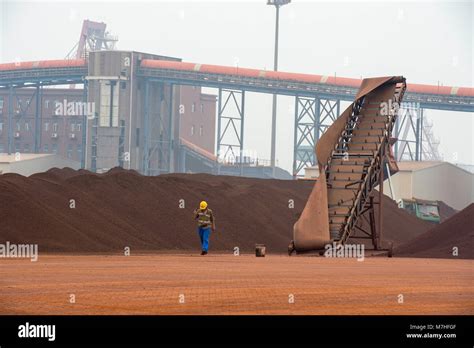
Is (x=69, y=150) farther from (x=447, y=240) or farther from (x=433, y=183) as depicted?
(x=447, y=240)

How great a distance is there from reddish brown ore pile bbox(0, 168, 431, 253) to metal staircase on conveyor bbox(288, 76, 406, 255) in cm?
663

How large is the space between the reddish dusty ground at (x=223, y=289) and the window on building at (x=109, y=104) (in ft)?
267

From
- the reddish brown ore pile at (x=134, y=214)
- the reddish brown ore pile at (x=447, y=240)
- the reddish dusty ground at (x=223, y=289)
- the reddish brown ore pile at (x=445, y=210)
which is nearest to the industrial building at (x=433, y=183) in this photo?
the reddish brown ore pile at (x=445, y=210)

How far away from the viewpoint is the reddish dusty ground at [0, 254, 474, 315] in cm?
1406

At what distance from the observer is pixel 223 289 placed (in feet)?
56.7

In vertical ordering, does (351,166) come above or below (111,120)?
below

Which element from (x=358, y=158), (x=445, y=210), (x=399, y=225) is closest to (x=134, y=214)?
(x=358, y=158)

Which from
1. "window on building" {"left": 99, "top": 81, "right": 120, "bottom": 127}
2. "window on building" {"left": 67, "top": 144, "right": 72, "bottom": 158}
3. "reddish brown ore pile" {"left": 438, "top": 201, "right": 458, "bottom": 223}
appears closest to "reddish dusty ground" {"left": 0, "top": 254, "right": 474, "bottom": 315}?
"reddish brown ore pile" {"left": 438, "top": 201, "right": 458, "bottom": 223}

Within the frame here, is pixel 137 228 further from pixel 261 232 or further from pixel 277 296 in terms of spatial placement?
pixel 277 296

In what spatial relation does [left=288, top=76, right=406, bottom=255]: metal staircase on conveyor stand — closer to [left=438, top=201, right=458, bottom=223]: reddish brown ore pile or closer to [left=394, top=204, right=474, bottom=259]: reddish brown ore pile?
[left=394, top=204, right=474, bottom=259]: reddish brown ore pile

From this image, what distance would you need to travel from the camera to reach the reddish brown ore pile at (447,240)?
38500 millimetres

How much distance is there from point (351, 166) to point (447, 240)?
5.41 meters

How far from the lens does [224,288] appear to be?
690 inches
